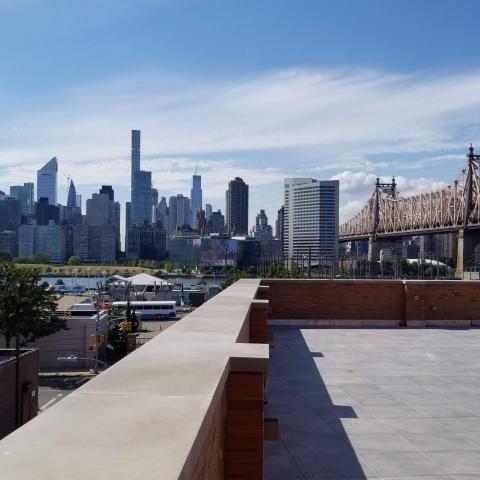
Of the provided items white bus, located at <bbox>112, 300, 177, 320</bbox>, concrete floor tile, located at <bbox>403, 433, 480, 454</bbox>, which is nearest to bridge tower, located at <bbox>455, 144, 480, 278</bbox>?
white bus, located at <bbox>112, 300, 177, 320</bbox>

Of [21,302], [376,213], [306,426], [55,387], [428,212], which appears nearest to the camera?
[306,426]

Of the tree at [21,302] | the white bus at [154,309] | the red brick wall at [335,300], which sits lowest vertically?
the white bus at [154,309]

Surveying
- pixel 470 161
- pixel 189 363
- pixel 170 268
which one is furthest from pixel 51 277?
pixel 189 363

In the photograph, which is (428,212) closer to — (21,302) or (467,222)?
(467,222)

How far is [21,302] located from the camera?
97.0ft

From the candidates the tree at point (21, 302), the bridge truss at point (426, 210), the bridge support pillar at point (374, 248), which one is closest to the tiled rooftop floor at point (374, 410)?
the tree at point (21, 302)

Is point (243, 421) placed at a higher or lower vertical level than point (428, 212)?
lower

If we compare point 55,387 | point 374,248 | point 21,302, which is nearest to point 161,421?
point 21,302

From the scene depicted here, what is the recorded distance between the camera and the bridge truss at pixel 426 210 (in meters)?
90.5

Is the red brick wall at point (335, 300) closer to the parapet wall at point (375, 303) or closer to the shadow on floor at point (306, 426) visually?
the parapet wall at point (375, 303)

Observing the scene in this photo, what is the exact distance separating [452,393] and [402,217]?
111m

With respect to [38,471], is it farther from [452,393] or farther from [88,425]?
[452,393]

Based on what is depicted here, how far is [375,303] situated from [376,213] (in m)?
113

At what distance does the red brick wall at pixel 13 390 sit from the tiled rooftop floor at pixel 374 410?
1234 cm
